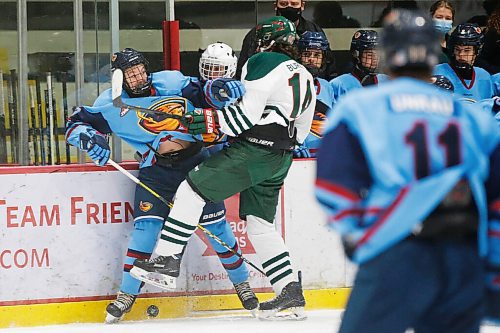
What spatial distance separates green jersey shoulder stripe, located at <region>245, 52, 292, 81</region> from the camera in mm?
4543

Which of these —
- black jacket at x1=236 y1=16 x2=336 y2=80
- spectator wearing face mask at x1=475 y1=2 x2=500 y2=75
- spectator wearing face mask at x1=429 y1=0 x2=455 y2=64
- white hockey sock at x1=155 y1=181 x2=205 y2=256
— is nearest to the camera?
white hockey sock at x1=155 y1=181 x2=205 y2=256

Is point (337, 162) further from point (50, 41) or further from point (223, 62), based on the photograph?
point (50, 41)

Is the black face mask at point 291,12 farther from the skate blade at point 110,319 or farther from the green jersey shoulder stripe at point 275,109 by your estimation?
the skate blade at point 110,319

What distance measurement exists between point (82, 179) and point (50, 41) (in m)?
0.68

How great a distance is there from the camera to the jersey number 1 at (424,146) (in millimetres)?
2213

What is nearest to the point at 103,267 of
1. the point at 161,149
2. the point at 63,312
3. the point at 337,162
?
the point at 63,312

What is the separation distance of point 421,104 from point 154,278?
8.66 feet

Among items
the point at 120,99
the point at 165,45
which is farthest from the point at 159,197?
the point at 165,45

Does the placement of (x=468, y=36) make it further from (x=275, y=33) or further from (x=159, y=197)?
(x=159, y=197)

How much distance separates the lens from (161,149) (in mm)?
4809

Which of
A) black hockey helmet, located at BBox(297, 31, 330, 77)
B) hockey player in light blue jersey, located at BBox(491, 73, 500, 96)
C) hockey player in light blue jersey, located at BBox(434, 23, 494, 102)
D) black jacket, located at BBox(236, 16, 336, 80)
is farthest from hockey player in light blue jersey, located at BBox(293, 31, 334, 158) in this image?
hockey player in light blue jersey, located at BBox(491, 73, 500, 96)

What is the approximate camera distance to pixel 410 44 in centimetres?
230

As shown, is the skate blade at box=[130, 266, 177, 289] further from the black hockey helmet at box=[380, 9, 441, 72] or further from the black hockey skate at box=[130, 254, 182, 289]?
the black hockey helmet at box=[380, 9, 441, 72]

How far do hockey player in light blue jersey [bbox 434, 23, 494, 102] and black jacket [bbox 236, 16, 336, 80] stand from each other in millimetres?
523
